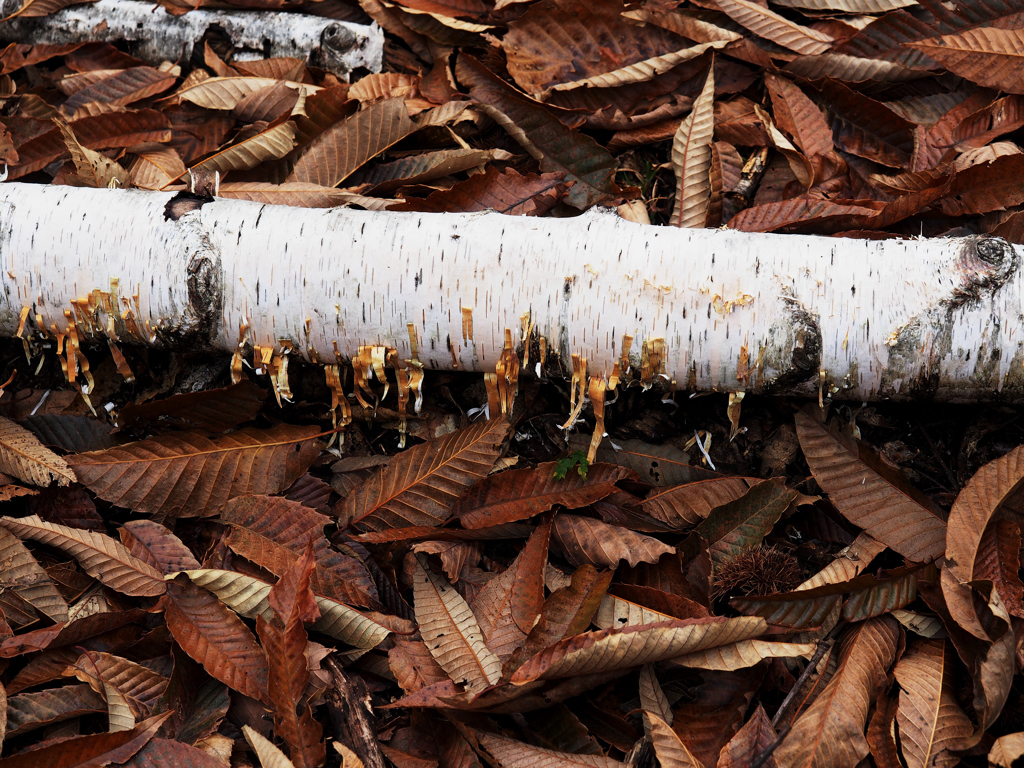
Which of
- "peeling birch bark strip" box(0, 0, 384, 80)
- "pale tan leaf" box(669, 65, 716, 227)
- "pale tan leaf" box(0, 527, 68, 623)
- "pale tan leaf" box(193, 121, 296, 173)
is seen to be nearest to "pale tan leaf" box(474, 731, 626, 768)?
"pale tan leaf" box(0, 527, 68, 623)

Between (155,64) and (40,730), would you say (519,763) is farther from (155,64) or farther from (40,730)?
(155,64)

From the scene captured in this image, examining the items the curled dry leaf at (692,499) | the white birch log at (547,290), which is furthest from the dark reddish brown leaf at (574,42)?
the curled dry leaf at (692,499)

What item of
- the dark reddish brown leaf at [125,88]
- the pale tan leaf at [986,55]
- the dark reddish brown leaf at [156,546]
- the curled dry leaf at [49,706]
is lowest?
the curled dry leaf at [49,706]

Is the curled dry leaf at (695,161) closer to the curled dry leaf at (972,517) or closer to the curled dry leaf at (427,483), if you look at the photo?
the curled dry leaf at (427,483)

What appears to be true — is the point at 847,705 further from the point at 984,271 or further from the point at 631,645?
the point at 984,271

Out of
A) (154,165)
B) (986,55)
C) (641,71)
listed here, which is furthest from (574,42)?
(154,165)

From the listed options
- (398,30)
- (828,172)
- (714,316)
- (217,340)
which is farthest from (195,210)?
(828,172)
